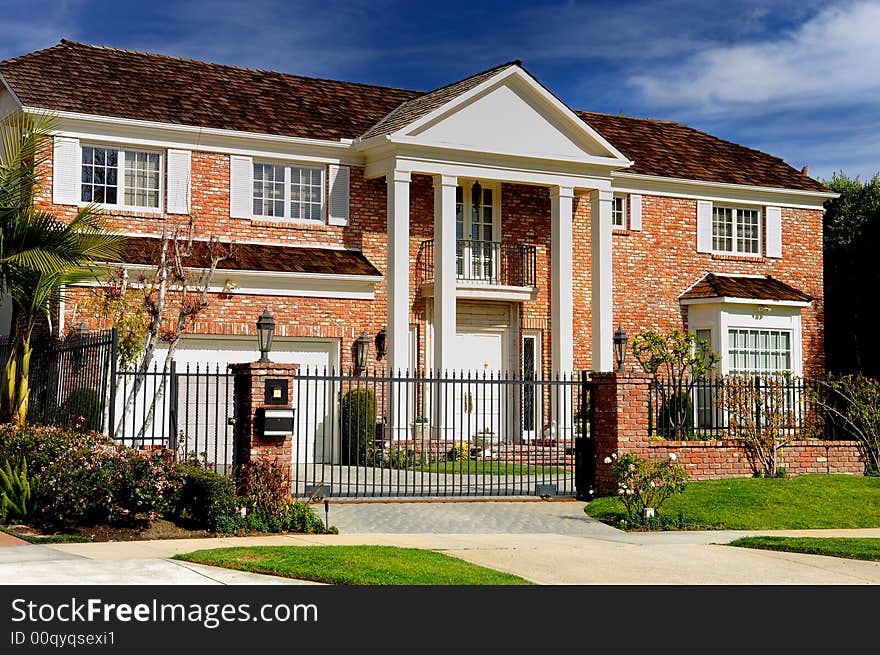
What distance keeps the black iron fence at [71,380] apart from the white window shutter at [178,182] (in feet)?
16.0

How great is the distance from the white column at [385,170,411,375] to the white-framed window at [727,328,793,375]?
8430 millimetres

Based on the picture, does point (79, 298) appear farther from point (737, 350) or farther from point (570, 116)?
point (737, 350)

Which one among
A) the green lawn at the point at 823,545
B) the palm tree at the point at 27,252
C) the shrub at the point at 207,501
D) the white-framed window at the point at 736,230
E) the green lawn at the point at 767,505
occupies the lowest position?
the green lawn at the point at 823,545

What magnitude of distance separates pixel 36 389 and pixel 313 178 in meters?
8.37

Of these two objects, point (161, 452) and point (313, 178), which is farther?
point (313, 178)

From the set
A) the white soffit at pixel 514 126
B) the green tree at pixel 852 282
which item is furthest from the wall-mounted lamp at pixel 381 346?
the green tree at pixel 852 282

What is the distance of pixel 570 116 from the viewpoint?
25.8 meters

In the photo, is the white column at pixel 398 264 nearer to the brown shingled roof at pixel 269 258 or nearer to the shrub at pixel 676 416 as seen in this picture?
the brown shingled roof at pixel 269 258

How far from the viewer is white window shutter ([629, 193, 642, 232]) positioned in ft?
92.4

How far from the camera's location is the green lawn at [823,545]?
13039 mm

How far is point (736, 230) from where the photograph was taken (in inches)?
1166

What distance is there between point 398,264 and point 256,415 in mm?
9272

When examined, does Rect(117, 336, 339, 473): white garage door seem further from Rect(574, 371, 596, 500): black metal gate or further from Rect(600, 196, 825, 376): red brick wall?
Rect(600, 196, 825, 376): red brick wall
